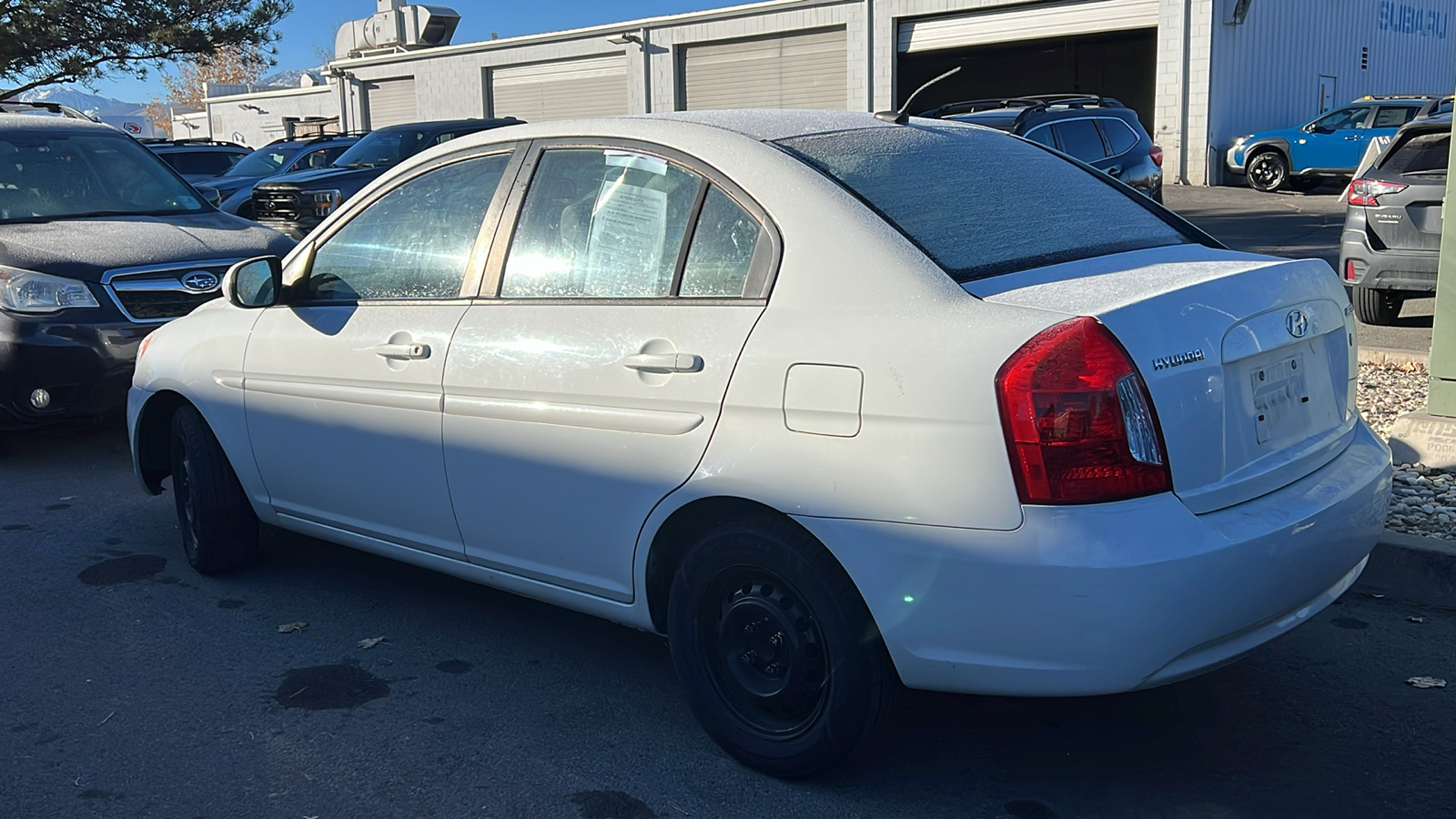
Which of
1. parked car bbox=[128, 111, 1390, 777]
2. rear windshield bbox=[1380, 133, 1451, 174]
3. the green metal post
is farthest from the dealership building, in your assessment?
parked car bbox=[128, 111, 1390, 777]

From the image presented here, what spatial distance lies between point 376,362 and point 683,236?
3.87 feet

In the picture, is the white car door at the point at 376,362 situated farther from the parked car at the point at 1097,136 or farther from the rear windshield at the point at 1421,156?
the parked car at the point at 1097,136

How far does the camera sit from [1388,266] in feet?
30.1

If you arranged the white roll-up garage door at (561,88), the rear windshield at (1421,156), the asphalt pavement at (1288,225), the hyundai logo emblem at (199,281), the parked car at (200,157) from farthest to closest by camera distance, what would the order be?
1. the white roll-up garage door at (561,88)
2. the parked car at (200,157)
3. the asphalt pavement at (1288,225)
4. the rear windshield at (1421,156)
5. the hyundai logo emblem at (199,281)

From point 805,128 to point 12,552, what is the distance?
12.4 feet

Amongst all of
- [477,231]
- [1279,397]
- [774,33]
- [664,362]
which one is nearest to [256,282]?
[477,231]

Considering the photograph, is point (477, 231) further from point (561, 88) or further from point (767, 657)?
point (561, 88)

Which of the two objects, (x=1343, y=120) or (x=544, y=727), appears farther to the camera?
(x=1343, y=120)

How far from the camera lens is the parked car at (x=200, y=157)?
19.6 metres

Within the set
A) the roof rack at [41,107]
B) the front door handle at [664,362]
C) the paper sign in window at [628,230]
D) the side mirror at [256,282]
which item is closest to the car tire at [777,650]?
the front door handle at [664,362]

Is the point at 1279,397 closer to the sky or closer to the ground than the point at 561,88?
closer to the ground

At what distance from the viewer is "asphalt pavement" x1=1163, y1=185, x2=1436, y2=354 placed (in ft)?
31.4

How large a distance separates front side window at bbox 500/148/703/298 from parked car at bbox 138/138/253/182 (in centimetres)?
1715

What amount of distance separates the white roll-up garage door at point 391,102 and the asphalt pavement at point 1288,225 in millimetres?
22532
